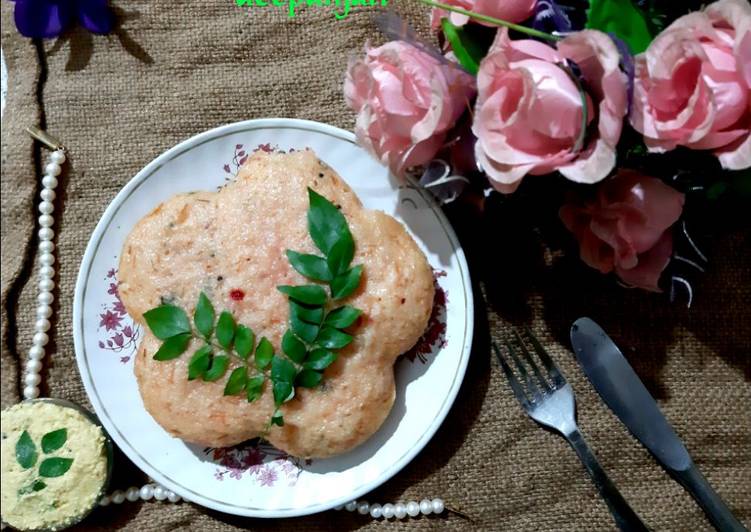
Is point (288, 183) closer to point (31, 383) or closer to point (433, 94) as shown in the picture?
point (433, 94)

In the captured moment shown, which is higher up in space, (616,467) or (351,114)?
(351,114)

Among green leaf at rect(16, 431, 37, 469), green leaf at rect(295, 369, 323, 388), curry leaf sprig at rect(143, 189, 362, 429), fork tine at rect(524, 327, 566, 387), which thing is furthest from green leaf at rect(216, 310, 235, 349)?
fork tine at rect(524, 327, 566, 387)

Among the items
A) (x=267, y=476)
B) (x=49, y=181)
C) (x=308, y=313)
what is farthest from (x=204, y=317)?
(x=49, y=181)

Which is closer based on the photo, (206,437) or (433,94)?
(433,94)

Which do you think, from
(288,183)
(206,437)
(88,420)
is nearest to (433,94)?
(288,183)

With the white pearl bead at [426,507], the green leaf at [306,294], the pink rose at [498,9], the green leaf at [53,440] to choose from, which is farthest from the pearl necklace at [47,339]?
the pink rose at [498,9]

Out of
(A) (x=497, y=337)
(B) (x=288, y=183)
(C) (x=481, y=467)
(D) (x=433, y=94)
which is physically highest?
(D) (x=433, y=94)

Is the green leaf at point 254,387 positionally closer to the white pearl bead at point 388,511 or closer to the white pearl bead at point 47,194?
the white pearl bead at point 388,511
